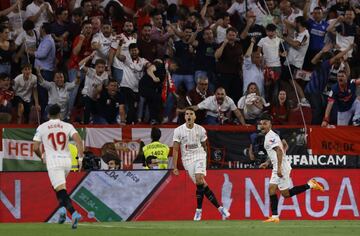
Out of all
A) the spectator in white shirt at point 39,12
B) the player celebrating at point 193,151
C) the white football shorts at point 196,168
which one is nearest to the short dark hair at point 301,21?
the spectator in white shirt at point 39,12

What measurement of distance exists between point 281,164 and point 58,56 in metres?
8.10

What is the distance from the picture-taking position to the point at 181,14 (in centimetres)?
2723

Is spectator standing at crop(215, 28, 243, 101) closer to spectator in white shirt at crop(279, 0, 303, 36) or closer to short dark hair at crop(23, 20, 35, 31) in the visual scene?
spectator in white shirt at crop(279, 0, 303, 36)

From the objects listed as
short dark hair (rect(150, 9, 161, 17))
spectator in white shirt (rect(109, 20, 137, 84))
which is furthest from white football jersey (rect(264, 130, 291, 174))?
short dark hair (rect(150, 9, 161, 17))

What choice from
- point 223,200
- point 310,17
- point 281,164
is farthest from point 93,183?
point 310,17

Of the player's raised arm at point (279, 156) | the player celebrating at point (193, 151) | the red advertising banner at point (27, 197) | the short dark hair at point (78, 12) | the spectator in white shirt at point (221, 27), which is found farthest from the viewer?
the spectator in white shirt at point (221, 27)

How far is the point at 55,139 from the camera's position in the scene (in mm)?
18047

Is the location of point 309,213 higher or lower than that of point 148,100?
lower

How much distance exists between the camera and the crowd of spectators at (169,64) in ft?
83.4

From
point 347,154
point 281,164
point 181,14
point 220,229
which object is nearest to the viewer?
point 220,229

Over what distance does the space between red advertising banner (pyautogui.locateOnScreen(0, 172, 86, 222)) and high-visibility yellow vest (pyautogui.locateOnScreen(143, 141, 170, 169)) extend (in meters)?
1.66

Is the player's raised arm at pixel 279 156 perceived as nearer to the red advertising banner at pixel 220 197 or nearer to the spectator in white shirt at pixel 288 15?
the red advertising banner at pixel 220 197

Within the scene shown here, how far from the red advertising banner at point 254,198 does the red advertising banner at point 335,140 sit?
79.3 inches

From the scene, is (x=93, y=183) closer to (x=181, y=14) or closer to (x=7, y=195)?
(x=7, y=195)
